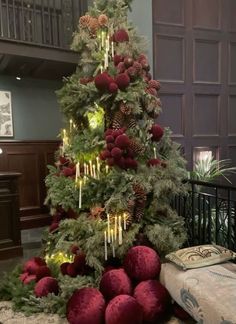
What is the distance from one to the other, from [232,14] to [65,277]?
3.87m

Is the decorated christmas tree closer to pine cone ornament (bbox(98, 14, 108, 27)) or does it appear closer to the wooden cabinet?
pine cone ornament (bbox(98, 14, 108, 27))

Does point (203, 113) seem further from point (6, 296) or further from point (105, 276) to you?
point (6, 296)

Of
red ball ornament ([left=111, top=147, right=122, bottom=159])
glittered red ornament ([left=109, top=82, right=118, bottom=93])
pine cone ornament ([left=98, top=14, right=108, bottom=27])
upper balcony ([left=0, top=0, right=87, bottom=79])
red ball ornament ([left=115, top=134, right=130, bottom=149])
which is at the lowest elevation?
red ball ornament ([left=111, top=147, right=122, bottom=159])

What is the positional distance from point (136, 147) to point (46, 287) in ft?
4.01

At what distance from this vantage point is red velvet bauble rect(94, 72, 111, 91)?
232cm

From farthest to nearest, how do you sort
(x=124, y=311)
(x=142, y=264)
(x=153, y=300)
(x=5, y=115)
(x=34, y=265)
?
(x=5, y=115) → (x=34, y=265) → (x=142, y=264) → (x=153, y=300) → (x=124, y=311)

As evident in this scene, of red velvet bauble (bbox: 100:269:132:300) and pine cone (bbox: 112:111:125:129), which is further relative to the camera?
pine cone (bbox: 112:111:125:129)

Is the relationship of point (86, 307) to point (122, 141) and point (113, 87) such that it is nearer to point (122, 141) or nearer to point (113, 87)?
point (122, 141)

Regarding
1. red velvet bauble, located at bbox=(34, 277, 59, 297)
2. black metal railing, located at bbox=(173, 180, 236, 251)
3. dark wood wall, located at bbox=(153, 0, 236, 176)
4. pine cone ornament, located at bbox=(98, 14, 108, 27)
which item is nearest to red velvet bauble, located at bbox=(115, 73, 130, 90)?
pine cone ornament, located at bbox=(98, 14, 108, 27)

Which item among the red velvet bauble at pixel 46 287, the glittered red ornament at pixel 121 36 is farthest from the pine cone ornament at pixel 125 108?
the red velvet bauble at pixel 46 287

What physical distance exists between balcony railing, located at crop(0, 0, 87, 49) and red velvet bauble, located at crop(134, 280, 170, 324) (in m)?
3.48

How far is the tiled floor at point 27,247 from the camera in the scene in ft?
11.7

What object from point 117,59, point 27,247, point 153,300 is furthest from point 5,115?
point 153,300

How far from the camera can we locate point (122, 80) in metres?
2.32
